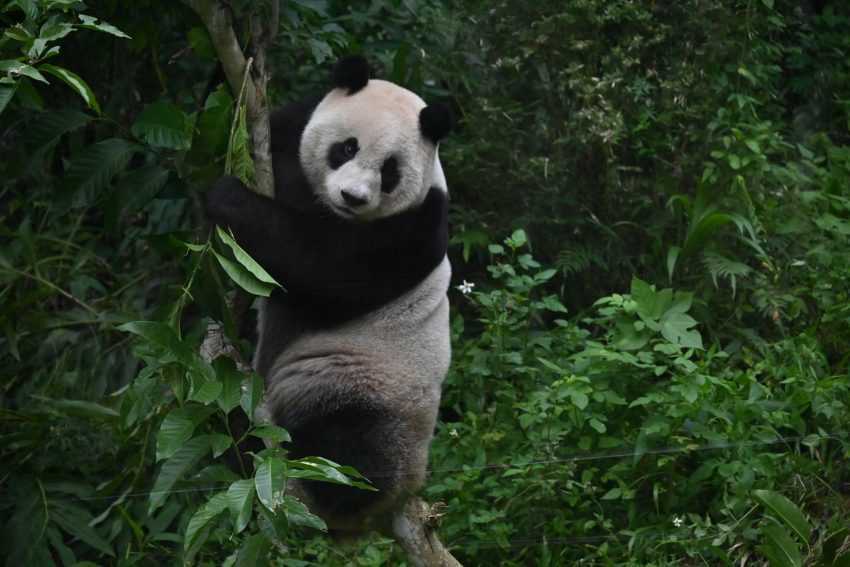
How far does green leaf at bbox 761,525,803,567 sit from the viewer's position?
480cm

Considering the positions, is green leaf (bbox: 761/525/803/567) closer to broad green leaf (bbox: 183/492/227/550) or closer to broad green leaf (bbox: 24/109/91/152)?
broad green leaf (bbox: 183/492/227/550)

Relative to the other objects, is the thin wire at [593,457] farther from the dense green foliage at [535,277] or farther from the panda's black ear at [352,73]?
the panda's black ear at [352,73]

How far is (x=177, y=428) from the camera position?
3600 mm

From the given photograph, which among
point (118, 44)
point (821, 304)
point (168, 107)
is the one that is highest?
point (168, 107)

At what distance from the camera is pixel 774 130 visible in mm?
6910

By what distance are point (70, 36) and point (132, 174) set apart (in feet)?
4.56

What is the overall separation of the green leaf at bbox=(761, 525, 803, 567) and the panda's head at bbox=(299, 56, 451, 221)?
76.3 inches

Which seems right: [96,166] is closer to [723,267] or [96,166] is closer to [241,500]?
[241,500]

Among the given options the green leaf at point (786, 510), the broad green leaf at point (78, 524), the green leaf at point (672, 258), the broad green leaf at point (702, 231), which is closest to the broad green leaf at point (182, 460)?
the broad green leaf at point (78, 524)

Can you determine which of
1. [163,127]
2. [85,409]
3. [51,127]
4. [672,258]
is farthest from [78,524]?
[672,258]

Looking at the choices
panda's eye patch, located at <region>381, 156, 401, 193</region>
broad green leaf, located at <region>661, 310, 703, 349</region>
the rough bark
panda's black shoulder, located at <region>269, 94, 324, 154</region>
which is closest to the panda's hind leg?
the rough bark

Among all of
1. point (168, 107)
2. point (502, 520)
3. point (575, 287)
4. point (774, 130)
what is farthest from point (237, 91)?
point (774, 130)

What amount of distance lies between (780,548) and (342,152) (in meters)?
2.34

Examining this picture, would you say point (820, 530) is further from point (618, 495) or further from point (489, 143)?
point (489, 143)
